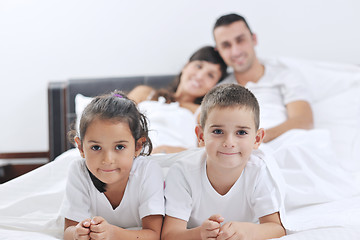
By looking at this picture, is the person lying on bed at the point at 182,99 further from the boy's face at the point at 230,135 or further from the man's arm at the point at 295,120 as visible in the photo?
the boy's face at the point at 230,135

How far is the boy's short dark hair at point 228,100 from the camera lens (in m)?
1.22

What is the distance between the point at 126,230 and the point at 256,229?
36 centimetres

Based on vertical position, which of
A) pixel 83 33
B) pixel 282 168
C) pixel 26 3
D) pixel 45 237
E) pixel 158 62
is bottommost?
pixel 45 237

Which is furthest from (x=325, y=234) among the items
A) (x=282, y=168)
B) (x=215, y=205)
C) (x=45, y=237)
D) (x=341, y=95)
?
(x=341, y=95)

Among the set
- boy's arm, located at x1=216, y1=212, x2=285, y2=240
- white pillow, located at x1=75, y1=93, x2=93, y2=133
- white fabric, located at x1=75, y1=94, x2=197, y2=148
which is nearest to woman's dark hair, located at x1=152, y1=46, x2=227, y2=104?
white fabric, located at x1=75, y1=94, x2=197, y2=148

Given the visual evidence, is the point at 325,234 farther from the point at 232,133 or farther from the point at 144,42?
the point at 144,42

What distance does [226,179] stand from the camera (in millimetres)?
1294

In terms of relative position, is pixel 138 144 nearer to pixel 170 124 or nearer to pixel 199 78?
pixel 170 124

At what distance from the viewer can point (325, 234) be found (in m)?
1.12

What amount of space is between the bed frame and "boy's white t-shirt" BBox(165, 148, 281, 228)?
4.10 ft

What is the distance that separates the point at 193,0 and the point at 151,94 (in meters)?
0.72

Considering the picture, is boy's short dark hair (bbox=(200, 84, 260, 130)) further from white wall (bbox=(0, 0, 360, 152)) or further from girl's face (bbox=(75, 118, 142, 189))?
white wall (bbox=(0, 0, 360, 152))

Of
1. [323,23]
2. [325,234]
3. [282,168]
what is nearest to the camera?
[325,234]

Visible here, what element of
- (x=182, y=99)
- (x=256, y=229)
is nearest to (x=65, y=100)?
(x=182, y=99)
